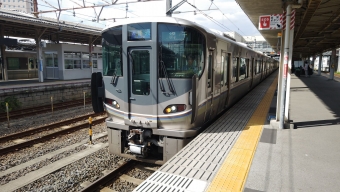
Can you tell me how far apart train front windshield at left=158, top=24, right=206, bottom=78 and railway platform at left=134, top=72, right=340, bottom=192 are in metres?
1.47

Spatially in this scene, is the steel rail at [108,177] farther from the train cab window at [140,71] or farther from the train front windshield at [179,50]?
the train front windshield at [179,50]

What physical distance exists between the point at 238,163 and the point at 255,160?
0.41 meters

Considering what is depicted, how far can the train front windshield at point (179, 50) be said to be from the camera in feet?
15.9

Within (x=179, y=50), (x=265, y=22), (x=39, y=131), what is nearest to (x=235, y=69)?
(x=265, y=22)

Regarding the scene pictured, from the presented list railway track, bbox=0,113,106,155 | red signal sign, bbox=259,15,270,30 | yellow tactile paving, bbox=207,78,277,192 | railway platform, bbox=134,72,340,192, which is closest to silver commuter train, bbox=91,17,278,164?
railway platform, bbox=134,72,340,192

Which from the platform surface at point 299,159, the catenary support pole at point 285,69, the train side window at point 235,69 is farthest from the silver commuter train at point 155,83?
the train side window at point 235,69

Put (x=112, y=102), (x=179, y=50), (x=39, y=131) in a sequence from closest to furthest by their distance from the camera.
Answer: (x=179, y=50)
(x=112, y=102)
(x=39, y=131)

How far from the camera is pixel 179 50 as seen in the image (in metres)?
4.86

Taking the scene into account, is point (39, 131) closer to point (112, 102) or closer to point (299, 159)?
point (112, 102)

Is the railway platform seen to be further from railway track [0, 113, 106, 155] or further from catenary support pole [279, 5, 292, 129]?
railway track [0, 113, 106, 155]

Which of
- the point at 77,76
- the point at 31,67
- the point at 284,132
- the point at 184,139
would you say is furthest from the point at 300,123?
the point at 31,67

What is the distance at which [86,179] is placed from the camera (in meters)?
5.25

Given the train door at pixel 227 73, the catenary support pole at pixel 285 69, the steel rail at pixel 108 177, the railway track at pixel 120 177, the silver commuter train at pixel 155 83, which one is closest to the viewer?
the steel rail at pixel 108 177

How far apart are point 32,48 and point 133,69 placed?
26.5 m
